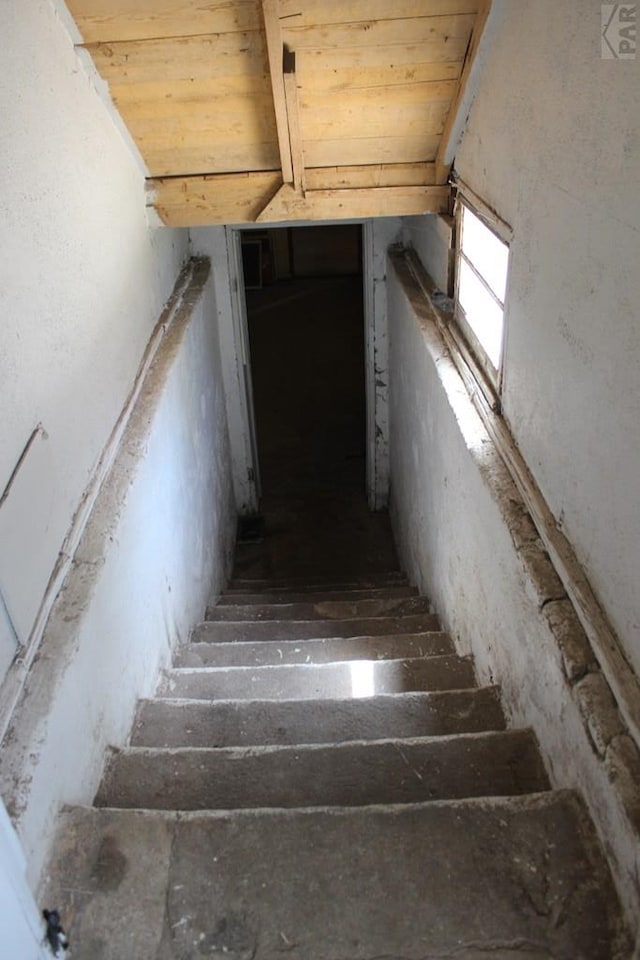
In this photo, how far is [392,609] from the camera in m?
4.26

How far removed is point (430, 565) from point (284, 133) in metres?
2.47

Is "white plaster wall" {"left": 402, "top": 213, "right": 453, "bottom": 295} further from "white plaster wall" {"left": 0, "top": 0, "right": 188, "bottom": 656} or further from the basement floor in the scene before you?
the basement floor

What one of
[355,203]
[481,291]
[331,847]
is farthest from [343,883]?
[355,203]

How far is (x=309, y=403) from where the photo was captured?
8398 millimetres

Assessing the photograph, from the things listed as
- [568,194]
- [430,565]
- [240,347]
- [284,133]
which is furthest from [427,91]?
[240,347]

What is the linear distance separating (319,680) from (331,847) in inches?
47.1

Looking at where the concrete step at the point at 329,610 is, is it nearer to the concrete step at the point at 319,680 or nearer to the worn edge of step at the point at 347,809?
the concrete step at the point at 319,680

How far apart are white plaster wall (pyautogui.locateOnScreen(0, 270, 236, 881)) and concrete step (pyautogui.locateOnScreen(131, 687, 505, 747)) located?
0.51 ft

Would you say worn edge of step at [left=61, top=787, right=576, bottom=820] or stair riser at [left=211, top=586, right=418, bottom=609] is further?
stair riser at [left=211, top=586, right=418, bottom=609]

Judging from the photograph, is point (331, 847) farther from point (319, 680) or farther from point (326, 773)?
point (319, 680)

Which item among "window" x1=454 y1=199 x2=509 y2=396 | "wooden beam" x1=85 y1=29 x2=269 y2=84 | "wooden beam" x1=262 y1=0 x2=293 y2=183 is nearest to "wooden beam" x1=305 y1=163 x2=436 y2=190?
"wooden beam" x1=262 y1=0 x2=293 y2=183

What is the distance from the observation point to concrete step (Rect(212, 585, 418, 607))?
15.7 ft

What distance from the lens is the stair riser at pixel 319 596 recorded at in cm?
478

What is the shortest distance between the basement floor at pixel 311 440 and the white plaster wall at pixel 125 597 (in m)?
1.37
